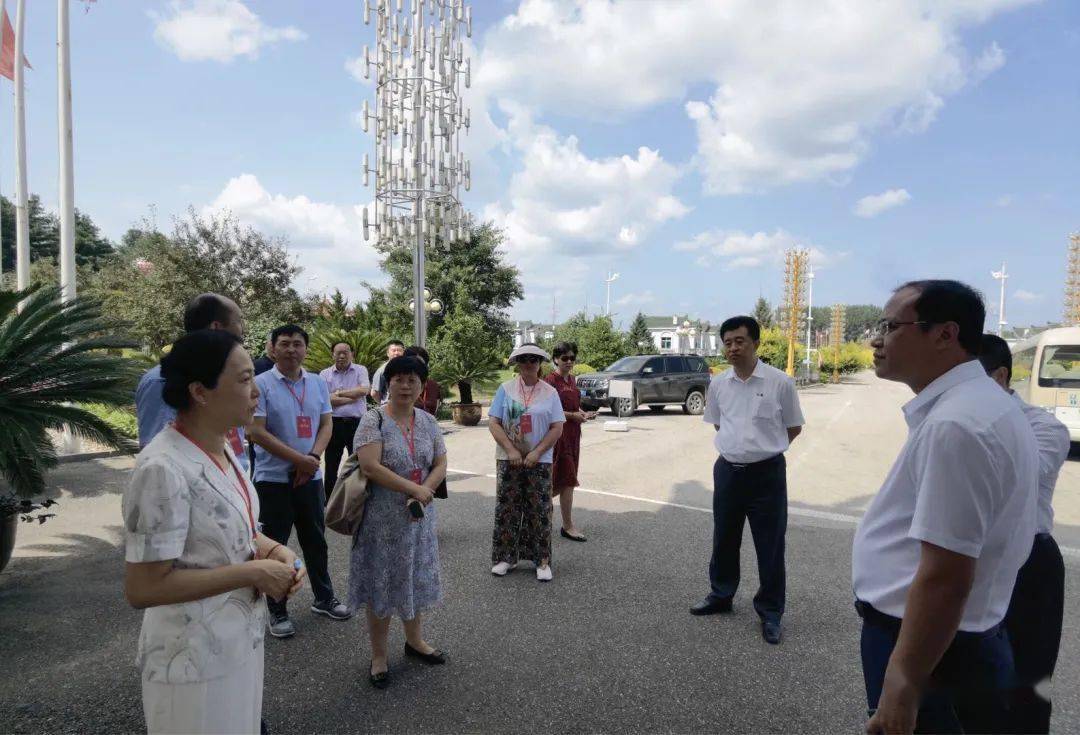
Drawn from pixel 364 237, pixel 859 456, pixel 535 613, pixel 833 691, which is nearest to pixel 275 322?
pixel 364 237

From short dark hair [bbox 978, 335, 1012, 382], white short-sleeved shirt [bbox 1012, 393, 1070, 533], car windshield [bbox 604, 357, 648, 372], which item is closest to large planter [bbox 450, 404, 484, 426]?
car windshield [bbox 604, 357, 648, 372]

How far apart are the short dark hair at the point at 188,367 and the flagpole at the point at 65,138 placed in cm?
1007

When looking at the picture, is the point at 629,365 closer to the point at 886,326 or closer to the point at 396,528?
the point at 396,528

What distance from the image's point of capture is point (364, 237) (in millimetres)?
14156

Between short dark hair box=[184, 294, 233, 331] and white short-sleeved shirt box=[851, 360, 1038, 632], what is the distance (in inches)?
113

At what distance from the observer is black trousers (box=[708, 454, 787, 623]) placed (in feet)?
12.7

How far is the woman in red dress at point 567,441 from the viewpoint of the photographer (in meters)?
5.89

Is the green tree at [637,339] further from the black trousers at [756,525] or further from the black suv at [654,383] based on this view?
the black trousers at [756,525]

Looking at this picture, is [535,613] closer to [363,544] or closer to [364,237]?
[363,544]

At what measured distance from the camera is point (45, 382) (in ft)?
14.0

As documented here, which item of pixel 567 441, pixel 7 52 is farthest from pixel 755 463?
pixel 7 52

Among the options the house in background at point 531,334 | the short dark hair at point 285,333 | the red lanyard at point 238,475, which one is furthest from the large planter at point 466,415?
the house in background at point 531,334

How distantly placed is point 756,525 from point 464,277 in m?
32.9

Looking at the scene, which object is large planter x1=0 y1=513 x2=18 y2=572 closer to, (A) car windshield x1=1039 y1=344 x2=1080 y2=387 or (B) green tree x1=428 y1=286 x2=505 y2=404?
(B) green tree x1=428 y1=286 x2=505 y2=404
